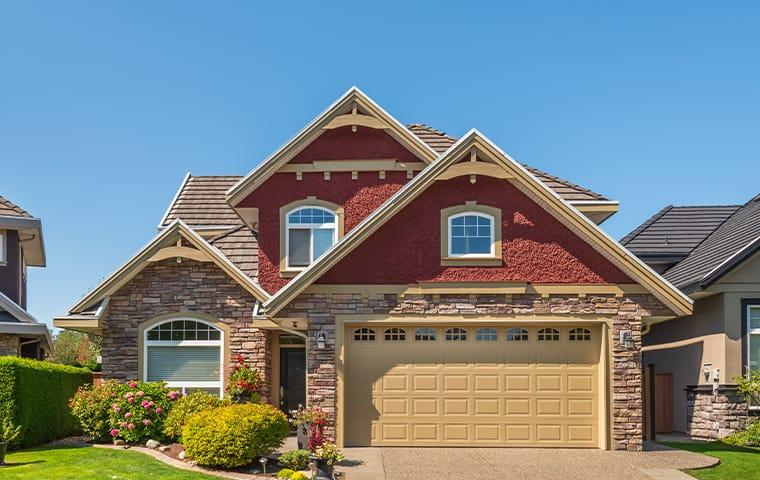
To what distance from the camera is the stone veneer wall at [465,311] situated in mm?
16500

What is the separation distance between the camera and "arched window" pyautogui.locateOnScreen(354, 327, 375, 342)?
1703 centimetres

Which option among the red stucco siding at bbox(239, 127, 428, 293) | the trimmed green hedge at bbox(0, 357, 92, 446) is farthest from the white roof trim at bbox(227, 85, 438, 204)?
the trimmed green hedge at bbox(0, 357, 92, 446)

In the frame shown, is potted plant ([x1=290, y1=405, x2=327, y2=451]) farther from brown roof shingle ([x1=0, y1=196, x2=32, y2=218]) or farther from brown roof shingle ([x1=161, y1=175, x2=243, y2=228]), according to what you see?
brown roof shingle ([x1=0, y1=196, x2=32, y2=218])

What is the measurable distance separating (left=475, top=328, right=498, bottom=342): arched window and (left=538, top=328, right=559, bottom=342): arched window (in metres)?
0.87

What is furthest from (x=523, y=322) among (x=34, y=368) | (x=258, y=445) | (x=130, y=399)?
(x=34, y=368)

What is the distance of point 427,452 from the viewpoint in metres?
16.1

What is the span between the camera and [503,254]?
1686 centimetres

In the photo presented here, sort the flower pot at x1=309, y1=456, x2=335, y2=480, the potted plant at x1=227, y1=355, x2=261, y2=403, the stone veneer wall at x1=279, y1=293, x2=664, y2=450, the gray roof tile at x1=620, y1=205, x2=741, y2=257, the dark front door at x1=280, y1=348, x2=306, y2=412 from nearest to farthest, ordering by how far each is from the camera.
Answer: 1. the flower pot at x1=309, y1=456, x2=335, y2=480
2. the stone veneer wall at x1=279, y1=293, x2=664, y2=450
3. the potted plant at x1=227, y1=355, x2=261, y2=403
4. the dark front door at x1=280, y1=348, x2=306, y2=412
5. the gray roof tile at x1=620, y1=205, x2=741, y2=257

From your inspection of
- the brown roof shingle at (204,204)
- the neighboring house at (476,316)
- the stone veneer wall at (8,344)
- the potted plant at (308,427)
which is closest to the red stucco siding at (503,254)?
the neighboring house at (476,316)

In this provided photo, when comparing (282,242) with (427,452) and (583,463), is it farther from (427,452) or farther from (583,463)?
(583,463)

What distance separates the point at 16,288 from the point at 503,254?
15.1 metres

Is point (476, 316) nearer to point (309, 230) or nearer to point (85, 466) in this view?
point (309, 230)

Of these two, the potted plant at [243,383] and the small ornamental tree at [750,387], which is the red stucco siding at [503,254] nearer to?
the potted plant at [243,383]

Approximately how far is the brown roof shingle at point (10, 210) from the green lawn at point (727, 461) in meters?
18.1
